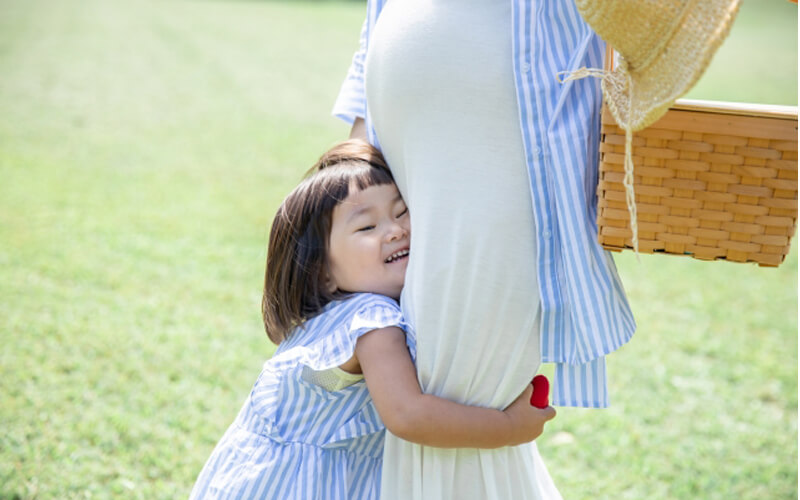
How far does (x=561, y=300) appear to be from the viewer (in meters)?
1.40

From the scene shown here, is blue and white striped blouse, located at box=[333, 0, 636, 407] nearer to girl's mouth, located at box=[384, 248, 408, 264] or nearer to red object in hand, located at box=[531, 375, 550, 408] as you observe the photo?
red object in hand, located at box=[531, 375, 550, 408]

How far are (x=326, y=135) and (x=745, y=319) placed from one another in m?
4.79

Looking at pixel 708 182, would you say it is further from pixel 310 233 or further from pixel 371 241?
pixel 310 233

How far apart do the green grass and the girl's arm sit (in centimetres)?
131

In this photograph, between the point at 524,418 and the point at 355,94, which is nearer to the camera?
the point at 524,418

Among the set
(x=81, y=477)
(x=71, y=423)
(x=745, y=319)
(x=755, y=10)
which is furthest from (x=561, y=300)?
(x=755, y=10)

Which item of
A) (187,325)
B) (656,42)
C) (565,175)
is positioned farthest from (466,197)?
(187,325)

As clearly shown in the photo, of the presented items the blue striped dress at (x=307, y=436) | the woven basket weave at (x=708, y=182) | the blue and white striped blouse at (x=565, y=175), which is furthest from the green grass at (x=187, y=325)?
the woven basket weave at (x=708, y=182)

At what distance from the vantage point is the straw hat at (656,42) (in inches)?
40.5

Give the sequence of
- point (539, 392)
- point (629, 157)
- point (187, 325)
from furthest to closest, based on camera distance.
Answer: point (187, 325), point (539, 392), point (629, 157)

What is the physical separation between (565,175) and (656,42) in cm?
31

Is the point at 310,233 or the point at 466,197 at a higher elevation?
the point at 466,197

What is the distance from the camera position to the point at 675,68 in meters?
1.07

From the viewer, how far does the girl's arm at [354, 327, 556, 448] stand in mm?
1438
